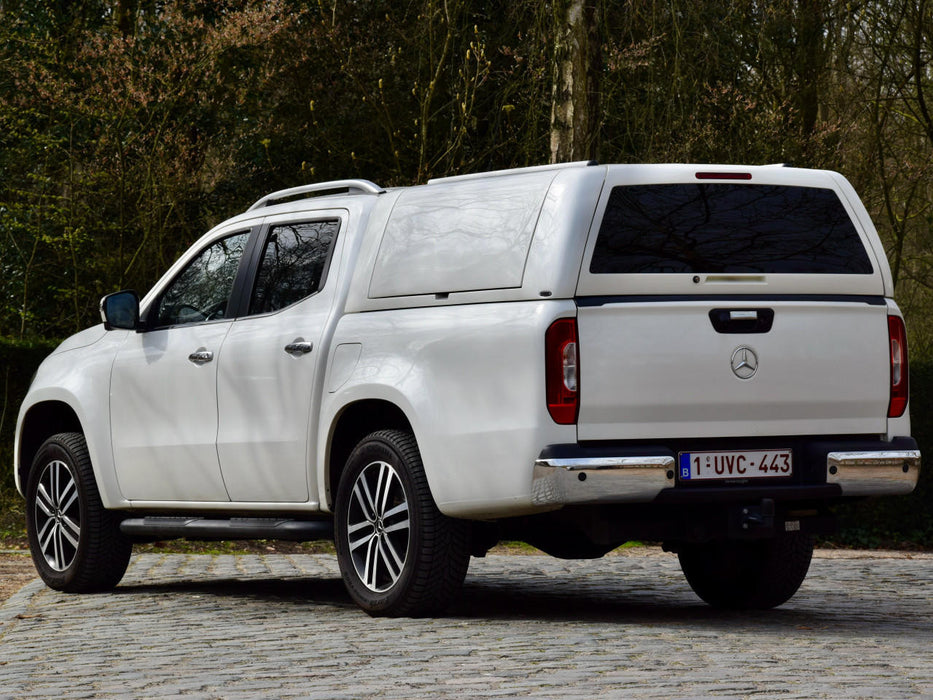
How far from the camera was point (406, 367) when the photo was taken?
7340 mm

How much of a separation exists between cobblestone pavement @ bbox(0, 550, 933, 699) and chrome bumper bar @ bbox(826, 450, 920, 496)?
2.10 feet

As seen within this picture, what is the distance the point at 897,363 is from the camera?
24.5 feet

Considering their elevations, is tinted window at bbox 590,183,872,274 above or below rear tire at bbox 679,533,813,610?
above

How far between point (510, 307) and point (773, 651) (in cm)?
177

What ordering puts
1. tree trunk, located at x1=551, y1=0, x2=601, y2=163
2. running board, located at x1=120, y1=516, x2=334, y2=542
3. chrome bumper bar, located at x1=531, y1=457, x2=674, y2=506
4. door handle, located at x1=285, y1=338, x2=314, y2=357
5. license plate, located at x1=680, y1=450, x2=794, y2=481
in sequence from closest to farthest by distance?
chrome bumper bar, located at x1=531, y1=457, x2=674, y2=506
license plate, located at x1=680, y1=450, x2=794, y2=481
door handle, located at x1=285, y1=338, x2=314, y2=357
running board, located at x1=120, y1=516, x2=334, y2=542
tree trunk, located at x1=551, y1=0, x2=601, y2=163

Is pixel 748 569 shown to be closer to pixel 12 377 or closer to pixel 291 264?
pixel 291 264

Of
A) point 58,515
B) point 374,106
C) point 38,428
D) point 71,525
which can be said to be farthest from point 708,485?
point 374,106

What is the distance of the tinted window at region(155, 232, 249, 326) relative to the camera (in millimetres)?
8727

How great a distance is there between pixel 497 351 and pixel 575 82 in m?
7.93

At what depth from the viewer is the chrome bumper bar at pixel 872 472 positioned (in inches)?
283

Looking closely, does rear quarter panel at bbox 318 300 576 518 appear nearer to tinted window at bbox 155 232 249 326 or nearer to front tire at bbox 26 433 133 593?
tinted window at bbox 155 232 249 326

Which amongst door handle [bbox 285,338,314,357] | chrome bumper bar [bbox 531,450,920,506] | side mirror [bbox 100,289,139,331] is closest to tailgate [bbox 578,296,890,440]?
chrome bumper bar [bbox 531,450,920,506]

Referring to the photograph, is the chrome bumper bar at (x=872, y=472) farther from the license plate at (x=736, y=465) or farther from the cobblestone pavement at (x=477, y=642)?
the cobblestone pavement at (x=477, y=642)

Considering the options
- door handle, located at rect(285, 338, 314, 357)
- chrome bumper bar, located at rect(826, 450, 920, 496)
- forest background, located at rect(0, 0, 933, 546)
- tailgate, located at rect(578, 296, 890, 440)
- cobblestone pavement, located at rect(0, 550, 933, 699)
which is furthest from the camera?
forest background, located at rect(0, 0, 933, 546)
